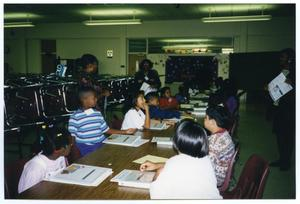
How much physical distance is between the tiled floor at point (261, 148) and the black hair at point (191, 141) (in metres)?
0.68

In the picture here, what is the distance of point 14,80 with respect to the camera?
4277 millimetres

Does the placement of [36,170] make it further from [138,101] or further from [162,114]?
[162,114]

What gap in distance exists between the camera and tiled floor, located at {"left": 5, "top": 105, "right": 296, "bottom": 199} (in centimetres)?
300

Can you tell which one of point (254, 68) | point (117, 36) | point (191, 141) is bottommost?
point (191, 141)

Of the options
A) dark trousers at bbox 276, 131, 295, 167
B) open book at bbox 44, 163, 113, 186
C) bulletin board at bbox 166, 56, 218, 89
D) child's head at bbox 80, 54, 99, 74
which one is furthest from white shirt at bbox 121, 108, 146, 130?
bulletin board at bbox 166, 56, 218, 89

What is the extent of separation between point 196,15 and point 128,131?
252 inches

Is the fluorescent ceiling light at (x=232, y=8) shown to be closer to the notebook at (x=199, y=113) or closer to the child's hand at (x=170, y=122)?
the notebook at (x=199, y=113)

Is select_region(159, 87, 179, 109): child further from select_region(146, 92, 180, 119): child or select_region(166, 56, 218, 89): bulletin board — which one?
select_region(166, 56, 218, 89): bulletin board

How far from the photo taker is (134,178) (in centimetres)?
167

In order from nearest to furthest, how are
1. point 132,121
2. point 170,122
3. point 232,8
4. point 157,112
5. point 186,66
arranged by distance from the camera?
point 132,121 → point 170,122 → point 157,112 → point 232,8 → point 186,66

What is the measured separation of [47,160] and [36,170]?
10 cm

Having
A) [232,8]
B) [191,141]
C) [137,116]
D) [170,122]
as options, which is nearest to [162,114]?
[170,122]

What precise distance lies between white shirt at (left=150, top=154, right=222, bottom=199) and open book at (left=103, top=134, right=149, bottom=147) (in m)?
0.89
